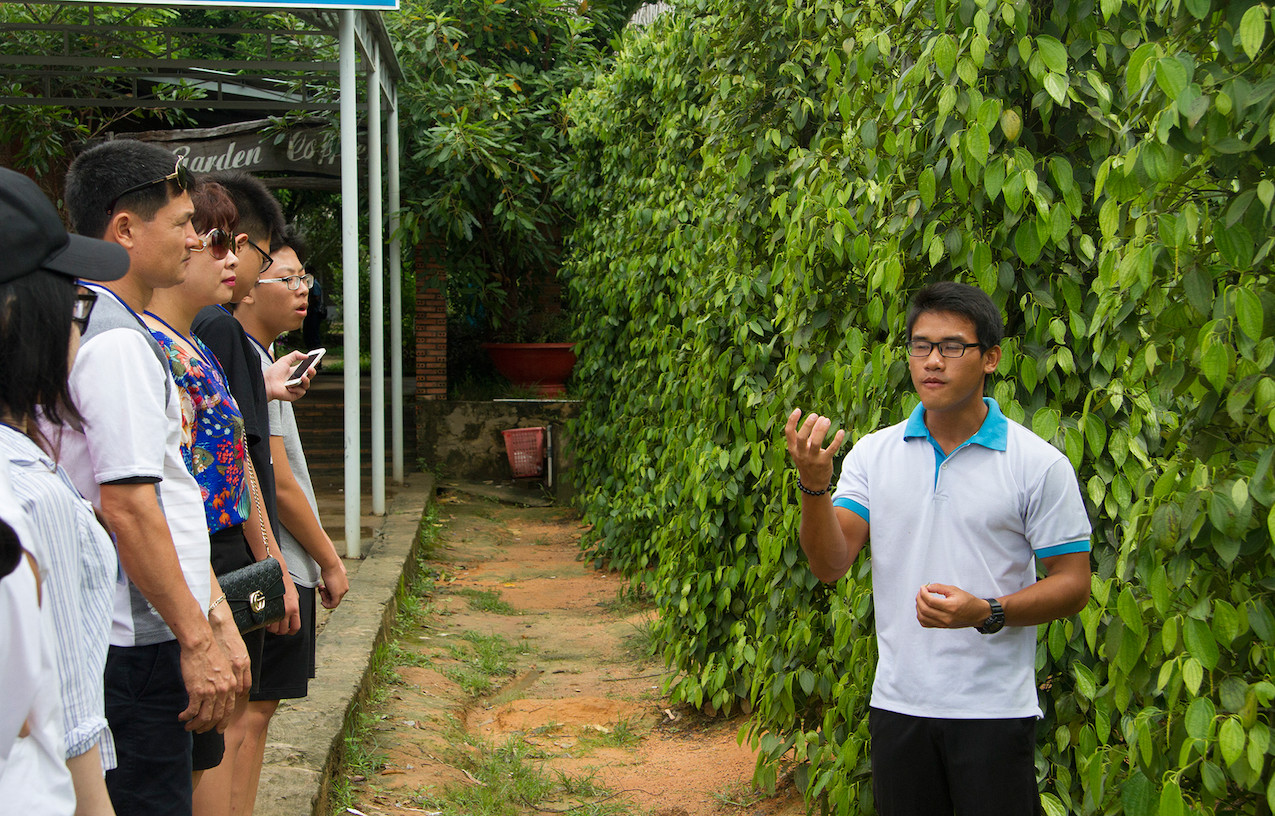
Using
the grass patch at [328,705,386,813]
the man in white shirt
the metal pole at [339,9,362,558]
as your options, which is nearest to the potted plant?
the metal pole at [339,9,362,558]

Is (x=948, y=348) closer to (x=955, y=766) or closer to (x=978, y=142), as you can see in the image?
(x=978, y=142)

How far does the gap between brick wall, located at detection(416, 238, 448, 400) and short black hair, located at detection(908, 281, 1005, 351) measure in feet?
31.5

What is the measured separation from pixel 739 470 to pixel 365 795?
184 cm

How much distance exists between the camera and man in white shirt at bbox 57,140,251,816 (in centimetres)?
199

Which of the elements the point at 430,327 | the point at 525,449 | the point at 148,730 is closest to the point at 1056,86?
the point at 148,730

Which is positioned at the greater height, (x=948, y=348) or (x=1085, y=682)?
(x=948, y=348)

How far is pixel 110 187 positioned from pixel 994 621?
77.8 inches

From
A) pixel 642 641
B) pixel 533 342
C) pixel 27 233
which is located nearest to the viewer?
pixel 27 233

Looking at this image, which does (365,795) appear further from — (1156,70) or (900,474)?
(1156,70)

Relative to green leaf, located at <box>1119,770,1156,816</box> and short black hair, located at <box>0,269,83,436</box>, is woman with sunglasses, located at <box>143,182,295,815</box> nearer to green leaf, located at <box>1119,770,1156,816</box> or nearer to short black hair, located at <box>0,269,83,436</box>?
short black hair, located at <box>0,269,83,436</box>

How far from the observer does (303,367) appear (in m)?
3.16

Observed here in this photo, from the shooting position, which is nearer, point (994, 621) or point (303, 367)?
point (994, 621)

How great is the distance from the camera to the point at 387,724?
180 inches

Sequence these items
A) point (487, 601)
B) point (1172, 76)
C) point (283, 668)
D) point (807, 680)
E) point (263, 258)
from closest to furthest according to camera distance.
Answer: point (1172, 76)
point (283, 668)
point (263, 258)
point (807, 680)
point (487, 601)
